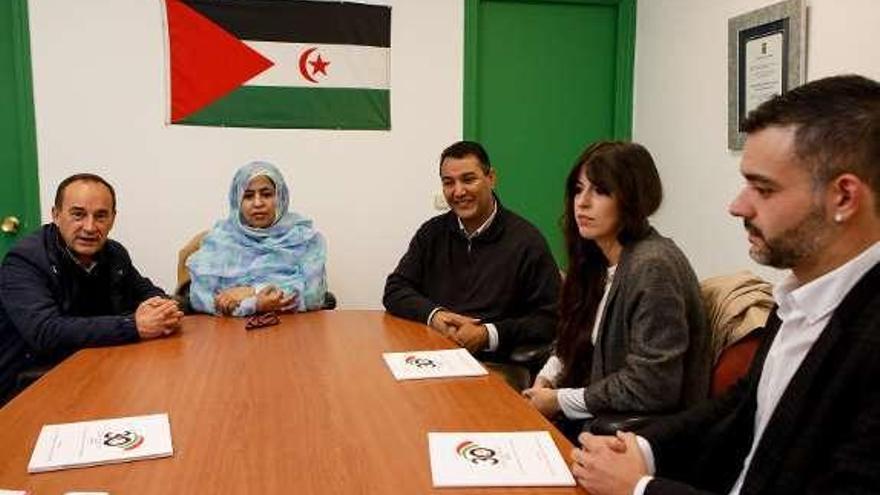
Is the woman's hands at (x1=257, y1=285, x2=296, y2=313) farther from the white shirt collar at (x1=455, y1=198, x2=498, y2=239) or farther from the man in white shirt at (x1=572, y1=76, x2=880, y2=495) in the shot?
the man in white shirt at (x1=572, y1=76, x2=880, y2=495)

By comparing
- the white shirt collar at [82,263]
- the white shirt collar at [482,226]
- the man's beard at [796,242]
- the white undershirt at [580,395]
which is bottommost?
the white undershirt at [580,395]

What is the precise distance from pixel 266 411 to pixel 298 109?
7.41 ft

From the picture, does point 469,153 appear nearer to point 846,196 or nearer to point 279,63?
point 279,63

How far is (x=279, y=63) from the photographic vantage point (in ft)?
11.4

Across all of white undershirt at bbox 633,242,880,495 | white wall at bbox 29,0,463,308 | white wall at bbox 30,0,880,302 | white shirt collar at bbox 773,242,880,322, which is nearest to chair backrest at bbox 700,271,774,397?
white undershirt at bbox 633,242,880,495

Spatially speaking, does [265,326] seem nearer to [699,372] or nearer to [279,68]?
[699,372]

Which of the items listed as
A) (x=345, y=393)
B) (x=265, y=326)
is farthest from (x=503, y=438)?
(x=265, y=326)

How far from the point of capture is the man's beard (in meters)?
1.08

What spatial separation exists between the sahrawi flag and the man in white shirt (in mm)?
2585

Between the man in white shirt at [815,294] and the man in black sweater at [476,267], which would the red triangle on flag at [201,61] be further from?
the man in white shirt at [815,294]

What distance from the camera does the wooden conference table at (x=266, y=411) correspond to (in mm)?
1183

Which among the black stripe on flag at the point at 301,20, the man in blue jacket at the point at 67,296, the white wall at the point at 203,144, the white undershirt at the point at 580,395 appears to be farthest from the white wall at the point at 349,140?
the white undershirt at the point at 580,395

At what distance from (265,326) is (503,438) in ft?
3.97

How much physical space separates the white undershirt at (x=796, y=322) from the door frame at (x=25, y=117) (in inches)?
121
